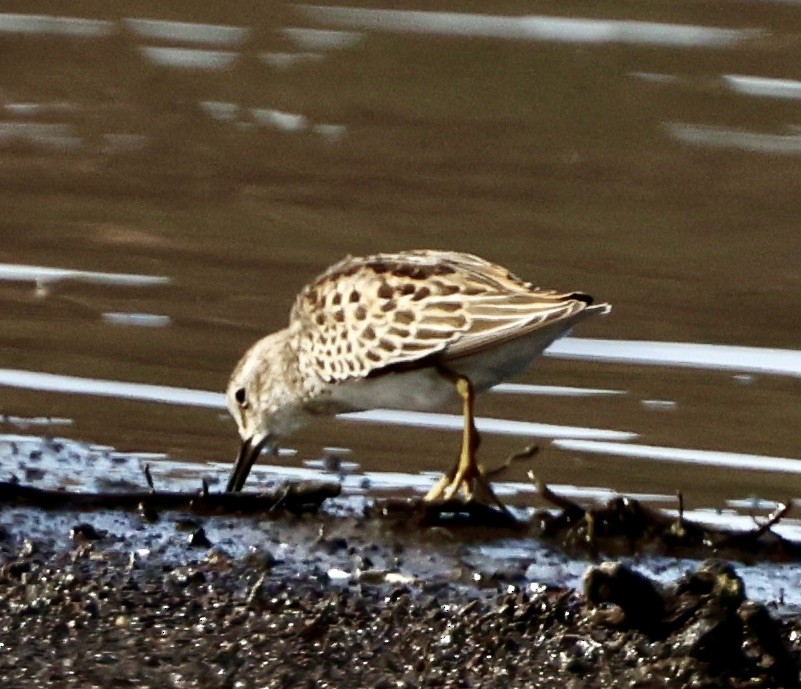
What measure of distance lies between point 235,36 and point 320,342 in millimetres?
7737

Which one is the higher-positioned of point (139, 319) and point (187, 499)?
point (187, 499)

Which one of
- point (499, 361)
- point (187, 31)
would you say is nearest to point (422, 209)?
point (499, 361)

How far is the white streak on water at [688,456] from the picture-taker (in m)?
8.41

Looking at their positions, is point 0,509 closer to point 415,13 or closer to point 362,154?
point 362,154

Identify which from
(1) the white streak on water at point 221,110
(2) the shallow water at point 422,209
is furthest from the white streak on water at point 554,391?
(1) the white streak on water at point 221,110

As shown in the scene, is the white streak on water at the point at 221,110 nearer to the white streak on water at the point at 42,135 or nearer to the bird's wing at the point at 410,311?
the white streak on water at the point at 42,135

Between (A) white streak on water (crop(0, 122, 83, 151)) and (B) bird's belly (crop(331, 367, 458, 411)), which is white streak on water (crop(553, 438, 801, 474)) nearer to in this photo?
(B) bird's belly (crop(331, 367, 458, 411))

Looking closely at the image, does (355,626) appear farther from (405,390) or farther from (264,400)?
(264,400)

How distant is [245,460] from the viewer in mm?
8180

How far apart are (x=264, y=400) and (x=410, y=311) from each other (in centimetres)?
90

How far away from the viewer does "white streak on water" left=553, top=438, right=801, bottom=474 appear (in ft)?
27.6

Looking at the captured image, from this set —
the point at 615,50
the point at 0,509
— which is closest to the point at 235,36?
the point at 615,50

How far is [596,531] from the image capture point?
714cm

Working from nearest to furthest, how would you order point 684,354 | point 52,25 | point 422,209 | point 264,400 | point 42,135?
point 264,400 < point 684,354 < point 422,209 < point 42,135 < point 52,25
